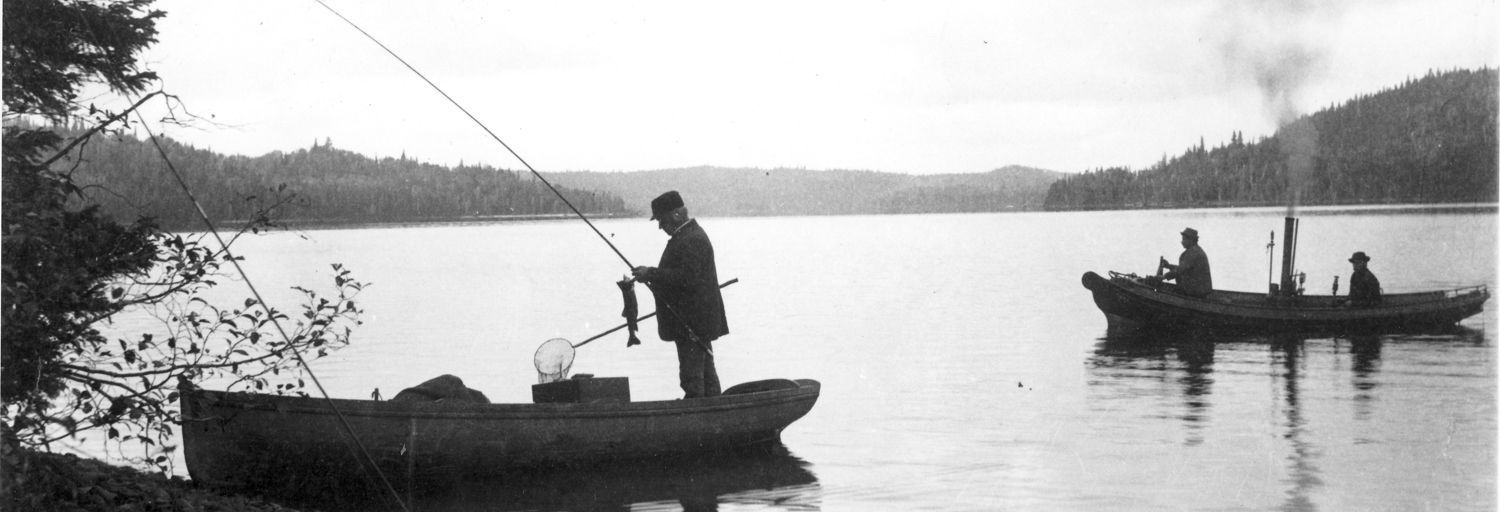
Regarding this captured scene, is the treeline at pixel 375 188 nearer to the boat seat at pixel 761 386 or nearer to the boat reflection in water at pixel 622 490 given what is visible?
the boat seat at pixel 761 386

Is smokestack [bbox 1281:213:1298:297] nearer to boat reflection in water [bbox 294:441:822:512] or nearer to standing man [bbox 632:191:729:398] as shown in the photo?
boat reflection in water [bbox 294:441:822:512]

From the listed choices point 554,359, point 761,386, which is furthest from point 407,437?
point 761,386

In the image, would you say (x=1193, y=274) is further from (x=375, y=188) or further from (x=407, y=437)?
(x=375, y=188)

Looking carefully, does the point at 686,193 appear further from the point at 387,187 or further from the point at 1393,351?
the point at 1393,351

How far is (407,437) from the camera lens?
8.61 metres

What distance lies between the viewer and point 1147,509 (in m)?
9.29

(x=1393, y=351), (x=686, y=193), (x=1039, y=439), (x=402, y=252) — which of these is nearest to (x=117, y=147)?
(x=1039, y=439)

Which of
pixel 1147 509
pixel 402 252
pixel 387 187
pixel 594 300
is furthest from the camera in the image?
pixel 387 187

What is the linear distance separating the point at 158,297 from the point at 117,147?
918 cm

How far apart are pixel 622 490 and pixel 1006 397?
814 cm

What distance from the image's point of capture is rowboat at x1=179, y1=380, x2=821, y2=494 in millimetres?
8359

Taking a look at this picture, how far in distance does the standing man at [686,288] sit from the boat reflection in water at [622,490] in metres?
0.74

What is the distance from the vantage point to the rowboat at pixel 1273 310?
19.6 meters

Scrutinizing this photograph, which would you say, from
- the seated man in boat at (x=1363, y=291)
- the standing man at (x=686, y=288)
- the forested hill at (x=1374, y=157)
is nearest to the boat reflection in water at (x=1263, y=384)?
the seated man in boat at (x=1363, y=291)
